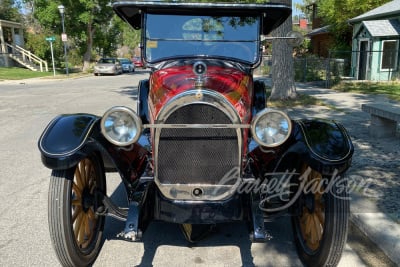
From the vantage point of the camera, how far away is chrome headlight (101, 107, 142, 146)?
2.61m

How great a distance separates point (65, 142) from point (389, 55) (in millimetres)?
18524

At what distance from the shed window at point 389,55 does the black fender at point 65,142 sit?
58.2 feet

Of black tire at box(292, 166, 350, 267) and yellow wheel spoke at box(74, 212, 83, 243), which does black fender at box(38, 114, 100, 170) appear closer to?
yellow wheel spoke at box(74, 212, 83, 243)

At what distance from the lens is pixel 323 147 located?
2.72m

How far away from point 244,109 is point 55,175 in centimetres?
148

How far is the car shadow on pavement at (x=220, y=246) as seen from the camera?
3.11 metres

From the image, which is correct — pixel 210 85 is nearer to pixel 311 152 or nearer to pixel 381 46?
pixel 311 152

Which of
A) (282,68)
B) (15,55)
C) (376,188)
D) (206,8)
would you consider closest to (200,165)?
(206,8)

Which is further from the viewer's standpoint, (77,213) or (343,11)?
(343,11)

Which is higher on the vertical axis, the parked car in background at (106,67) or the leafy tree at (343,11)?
the leafy tree at (343,11)

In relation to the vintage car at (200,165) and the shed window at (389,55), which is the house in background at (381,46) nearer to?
the shed window at (389,55)

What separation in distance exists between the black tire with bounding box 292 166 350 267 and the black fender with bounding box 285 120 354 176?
0.60 feet

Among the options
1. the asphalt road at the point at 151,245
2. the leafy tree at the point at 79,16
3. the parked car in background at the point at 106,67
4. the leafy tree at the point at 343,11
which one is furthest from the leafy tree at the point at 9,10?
the asphalt road at the point at 151,245

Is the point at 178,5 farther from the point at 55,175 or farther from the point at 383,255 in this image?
the point at 383,255
